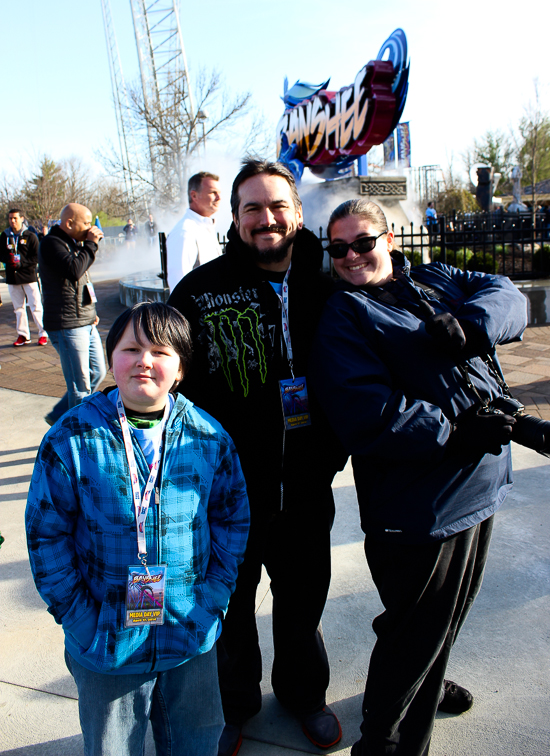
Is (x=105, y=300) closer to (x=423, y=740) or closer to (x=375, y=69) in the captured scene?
(x=375, y=69)

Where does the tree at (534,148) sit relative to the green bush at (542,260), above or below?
Answer: above

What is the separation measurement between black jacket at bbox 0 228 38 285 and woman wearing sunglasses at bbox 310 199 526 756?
300 inches

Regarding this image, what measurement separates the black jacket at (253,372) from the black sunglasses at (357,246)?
0.77ft

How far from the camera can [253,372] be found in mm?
1878

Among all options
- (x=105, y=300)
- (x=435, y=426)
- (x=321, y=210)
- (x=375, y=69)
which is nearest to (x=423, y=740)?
(x=435, y=426)

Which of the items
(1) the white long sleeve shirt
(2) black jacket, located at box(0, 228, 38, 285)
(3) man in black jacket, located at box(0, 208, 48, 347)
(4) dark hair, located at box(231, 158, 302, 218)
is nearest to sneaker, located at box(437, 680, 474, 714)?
(4) dark hair, located at box(231, 158, 302, 218)

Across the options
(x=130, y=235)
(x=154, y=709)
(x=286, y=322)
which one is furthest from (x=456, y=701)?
(x=130, y=235)

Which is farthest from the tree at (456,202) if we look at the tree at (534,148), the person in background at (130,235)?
the person in background at (130,235)

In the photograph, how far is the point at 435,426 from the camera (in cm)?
151

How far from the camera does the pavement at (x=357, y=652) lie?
194 cm

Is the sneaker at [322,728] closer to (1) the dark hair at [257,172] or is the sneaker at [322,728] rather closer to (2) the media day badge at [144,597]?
(2) the media day badge at [144,597]

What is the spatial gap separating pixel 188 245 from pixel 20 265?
17.0 ft

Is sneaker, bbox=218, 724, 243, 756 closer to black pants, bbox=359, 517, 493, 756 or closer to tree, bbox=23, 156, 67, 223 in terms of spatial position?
black pants, bbox=359, 517, 493, 756

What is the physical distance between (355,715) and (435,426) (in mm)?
1266
